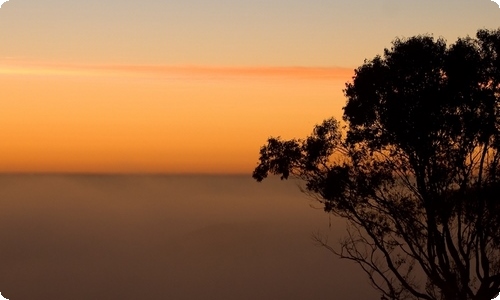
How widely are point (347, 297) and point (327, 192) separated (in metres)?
164

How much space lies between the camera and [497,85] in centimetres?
3012

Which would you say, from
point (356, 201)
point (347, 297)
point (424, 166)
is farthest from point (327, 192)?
point (347, 297)

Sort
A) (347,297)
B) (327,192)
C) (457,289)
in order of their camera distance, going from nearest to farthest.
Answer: (457,289) → (327,192) → (347,297)

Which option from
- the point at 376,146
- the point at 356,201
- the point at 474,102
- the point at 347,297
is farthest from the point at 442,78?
the point at 347,297

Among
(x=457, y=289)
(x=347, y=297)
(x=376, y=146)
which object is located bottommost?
(x=457, y=289)

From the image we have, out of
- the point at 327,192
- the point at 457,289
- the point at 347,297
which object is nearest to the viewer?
the point at 457,289

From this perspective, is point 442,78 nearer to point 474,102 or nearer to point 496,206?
point 474,102

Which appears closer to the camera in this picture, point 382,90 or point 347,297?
Answer: point 382,90

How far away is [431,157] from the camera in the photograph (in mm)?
30188

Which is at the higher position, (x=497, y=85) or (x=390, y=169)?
(x=497, y=85)

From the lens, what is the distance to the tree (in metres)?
29.8

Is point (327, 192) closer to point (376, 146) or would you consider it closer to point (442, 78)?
point (376, 146)

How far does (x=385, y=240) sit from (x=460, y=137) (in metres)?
4.57

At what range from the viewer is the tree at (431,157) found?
2981 centimetres
